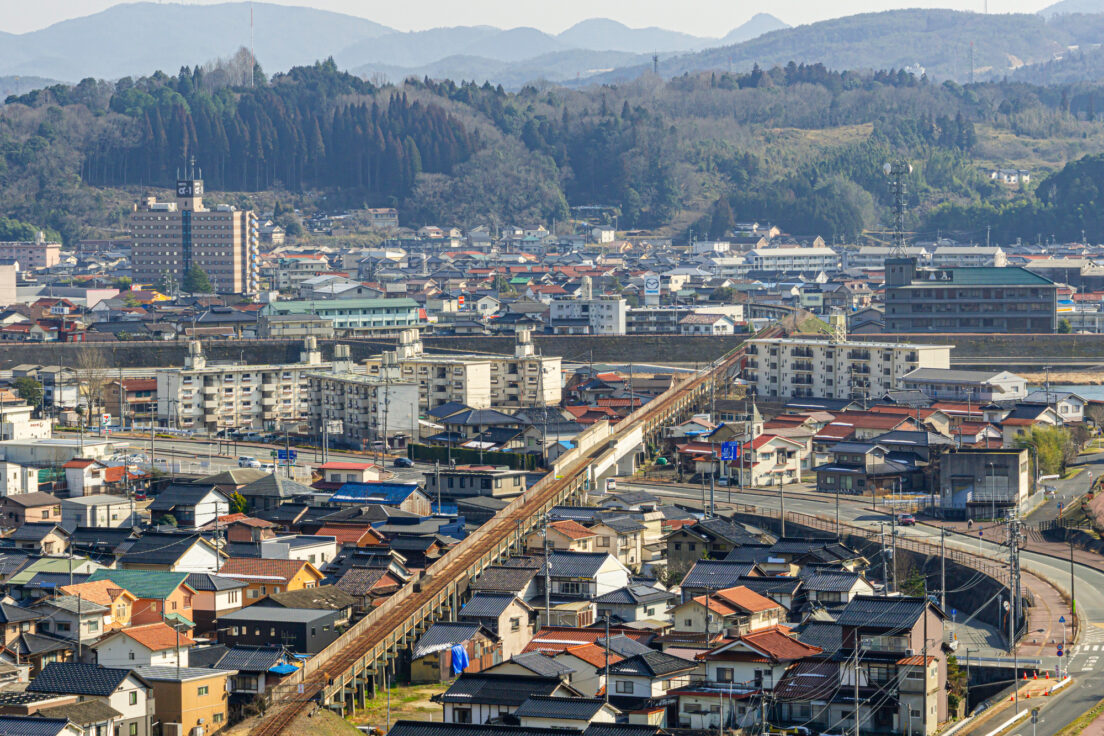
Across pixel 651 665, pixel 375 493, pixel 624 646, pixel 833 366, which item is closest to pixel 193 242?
pixel 833 366

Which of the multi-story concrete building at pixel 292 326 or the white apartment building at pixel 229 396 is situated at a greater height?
the multi-story concrete building at pixel 292 326

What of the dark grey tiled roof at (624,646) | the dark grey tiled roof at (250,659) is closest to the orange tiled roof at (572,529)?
the dark grey tiled roof at (624,646)

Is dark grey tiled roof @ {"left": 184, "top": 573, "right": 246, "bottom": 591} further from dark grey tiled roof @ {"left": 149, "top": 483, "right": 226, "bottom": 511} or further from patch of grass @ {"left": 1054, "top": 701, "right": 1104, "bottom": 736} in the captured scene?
patch of grass @ {"left": 1054, "top": 701, "right": 1104, "bottom": 736}

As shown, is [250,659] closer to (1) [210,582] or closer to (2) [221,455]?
(1) [210,582]

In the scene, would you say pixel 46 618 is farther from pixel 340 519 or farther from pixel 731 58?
pixel 731 58

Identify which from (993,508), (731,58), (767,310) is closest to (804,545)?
(993,508)

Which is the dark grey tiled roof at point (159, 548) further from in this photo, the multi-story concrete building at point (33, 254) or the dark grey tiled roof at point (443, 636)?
the multi-story concrete building at point (33, 254)
